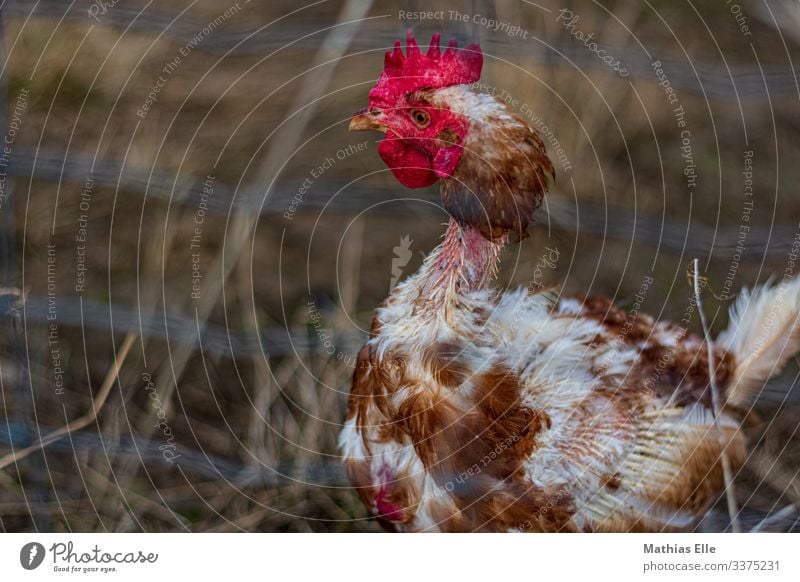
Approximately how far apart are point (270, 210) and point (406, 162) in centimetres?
23

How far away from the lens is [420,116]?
120 centimetres

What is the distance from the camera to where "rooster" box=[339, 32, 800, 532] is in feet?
4.12

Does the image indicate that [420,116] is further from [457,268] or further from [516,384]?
[516,384]

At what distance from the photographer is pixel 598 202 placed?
1300 mm

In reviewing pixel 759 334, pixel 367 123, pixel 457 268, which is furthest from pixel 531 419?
pixel 367 123

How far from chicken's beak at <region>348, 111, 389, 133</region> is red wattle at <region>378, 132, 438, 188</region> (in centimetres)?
2

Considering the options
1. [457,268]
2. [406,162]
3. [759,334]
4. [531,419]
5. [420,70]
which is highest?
[420,70]

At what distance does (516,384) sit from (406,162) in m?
0.39

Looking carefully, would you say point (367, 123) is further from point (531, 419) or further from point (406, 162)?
point (531, 419)

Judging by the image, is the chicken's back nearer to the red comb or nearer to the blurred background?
the blurred background

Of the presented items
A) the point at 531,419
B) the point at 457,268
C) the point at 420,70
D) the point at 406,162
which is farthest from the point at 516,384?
the point at 420,70

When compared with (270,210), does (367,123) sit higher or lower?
higher

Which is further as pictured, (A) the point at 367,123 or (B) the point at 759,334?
(B) the point at 759,334
